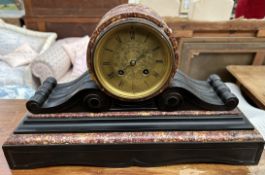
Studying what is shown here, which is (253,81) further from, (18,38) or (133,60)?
(18,38)

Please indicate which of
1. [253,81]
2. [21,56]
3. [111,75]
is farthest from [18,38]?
[253,81]

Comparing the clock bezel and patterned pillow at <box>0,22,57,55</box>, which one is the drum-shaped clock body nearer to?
the clock bezel

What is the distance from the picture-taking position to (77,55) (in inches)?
78.5

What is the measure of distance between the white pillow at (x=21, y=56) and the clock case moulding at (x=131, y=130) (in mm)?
1532

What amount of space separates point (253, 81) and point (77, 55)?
1423mm

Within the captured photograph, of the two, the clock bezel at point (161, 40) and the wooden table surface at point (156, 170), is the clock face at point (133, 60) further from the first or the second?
the wooden table surface at point (156, 170)

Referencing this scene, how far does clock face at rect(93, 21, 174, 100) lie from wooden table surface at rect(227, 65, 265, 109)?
3.29 ft

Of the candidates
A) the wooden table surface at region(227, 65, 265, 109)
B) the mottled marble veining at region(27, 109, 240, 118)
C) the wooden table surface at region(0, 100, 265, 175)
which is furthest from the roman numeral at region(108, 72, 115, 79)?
the wooden table surface at region(227, 65, 265, 109)

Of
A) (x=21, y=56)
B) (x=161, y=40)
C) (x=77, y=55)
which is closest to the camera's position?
(x=161, y=40)

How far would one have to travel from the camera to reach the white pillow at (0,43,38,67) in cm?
208

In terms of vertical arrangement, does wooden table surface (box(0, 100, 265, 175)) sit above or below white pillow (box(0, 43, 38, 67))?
above

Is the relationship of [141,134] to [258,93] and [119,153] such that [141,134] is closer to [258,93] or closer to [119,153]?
[119,153]

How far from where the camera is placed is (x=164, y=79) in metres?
0.69

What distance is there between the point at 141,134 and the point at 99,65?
0.80 ft
